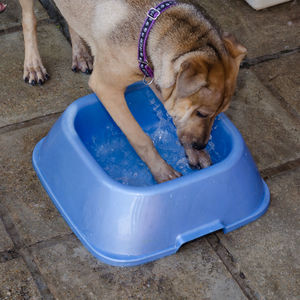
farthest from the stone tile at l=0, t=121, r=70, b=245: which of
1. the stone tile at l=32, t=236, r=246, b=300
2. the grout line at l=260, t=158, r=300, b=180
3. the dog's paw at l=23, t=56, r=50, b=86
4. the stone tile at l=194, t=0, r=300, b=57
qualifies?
the stone tile at l=194, t=0, r=300, b=57

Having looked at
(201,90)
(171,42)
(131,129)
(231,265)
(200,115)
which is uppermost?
(171,42)

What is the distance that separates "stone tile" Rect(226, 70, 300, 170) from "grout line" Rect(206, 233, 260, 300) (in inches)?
30.7

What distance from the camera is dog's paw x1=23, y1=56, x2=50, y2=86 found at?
4.49 metres

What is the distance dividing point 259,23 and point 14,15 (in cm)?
238

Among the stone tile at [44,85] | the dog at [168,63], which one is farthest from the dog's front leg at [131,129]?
the stone tile at [44,85]

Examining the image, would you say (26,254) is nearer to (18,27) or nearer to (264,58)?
(18,27)

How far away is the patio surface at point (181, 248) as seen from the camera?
3160mm

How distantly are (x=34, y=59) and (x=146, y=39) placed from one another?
153 cm

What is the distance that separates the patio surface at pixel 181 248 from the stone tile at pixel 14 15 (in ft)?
0.32

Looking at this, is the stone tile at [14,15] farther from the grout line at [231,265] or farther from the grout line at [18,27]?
the grout line at [231,265]

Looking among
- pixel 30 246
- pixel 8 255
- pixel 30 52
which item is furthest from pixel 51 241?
pixel 30 52

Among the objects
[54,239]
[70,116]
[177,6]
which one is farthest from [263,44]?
[54,239]

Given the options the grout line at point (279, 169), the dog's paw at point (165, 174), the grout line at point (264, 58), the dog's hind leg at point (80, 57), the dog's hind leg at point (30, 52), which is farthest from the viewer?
the grout line at point (264, 58)

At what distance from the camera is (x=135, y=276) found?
3.20 m
